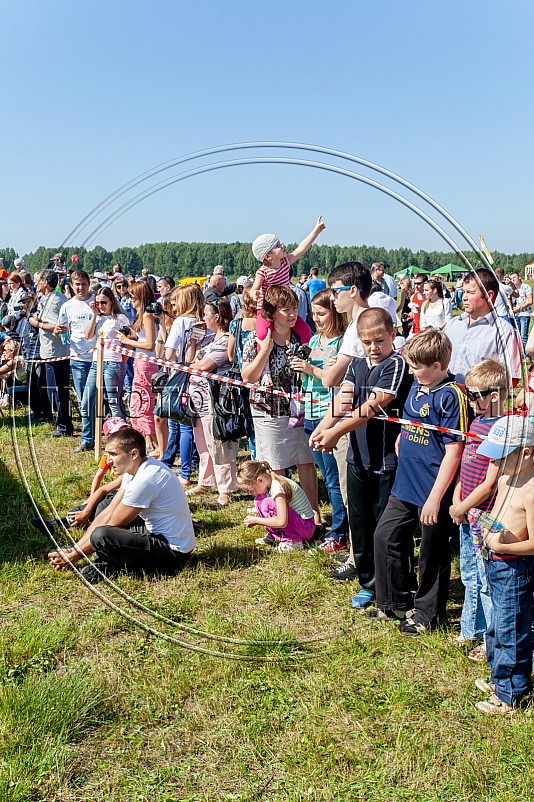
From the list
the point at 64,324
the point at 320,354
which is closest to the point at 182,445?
the point at 320,354

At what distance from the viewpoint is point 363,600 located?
4031 millimetres

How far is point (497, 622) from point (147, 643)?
1972mm

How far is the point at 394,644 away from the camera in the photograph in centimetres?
356

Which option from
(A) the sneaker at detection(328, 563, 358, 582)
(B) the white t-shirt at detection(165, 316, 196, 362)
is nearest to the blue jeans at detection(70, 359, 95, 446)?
(B) the white t-shirt at detection(165, 316, 196, 362)

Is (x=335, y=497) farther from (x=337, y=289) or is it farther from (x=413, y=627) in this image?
(x=337, y=289)

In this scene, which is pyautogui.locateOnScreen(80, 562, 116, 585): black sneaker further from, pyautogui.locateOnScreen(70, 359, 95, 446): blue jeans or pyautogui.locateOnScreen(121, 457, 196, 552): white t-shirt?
pyautogui.locateOnScreen(70, 359, 95, 446): blue jeans

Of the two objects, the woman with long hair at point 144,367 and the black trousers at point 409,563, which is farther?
the woman with long hair at point 144,367

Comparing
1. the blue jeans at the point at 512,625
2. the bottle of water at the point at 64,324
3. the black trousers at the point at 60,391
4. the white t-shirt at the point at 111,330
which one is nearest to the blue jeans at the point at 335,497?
the blue jeans at the point at 512,625

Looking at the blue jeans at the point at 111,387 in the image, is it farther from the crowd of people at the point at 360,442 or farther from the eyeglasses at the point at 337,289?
the eyeglasses at the point at 337,289

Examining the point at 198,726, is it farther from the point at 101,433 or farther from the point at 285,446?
the point at 101,433

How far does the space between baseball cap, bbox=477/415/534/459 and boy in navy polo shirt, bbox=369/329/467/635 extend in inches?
18.9

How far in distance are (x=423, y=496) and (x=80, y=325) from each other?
5602mm

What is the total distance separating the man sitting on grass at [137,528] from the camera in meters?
4.32

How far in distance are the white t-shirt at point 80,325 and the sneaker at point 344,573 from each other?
464 centimetres
